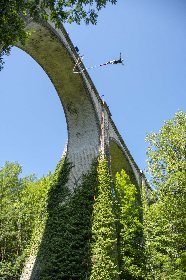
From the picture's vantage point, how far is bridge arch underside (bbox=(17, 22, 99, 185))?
47.0 feet

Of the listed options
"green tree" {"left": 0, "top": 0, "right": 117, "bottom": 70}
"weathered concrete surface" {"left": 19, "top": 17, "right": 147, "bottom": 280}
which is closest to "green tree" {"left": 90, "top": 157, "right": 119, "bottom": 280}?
"weathered concrete surface" {"left": 19, "top": 17, "right": 147, "bottom": 280}

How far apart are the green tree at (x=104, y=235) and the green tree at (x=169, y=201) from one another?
3124mm

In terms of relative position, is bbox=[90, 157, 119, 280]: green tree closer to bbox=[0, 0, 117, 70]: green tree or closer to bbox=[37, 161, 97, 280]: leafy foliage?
bbox=[37, 161, 97, 280]: leafy foliage

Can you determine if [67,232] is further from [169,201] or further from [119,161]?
[119,161]

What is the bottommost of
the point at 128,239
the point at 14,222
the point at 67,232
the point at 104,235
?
the point at 67,232

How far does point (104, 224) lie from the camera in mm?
12781

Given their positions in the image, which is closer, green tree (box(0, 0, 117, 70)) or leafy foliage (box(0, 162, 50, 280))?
green tree (box(0, 0, 117, 70))

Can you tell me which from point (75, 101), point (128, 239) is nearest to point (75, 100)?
point (75, 101)

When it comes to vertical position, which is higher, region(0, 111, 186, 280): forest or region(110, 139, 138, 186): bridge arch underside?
region(110, 139, 138, 186): bridge arch underside

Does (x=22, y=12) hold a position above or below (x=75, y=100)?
below

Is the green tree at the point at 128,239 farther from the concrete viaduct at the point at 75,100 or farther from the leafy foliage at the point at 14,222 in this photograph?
the leafy foliage at the point at 14,222

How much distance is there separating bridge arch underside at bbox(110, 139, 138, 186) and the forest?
6.64 feet

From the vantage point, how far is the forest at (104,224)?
12.2 metres

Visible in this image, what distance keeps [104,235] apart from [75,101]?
23.7 feet
